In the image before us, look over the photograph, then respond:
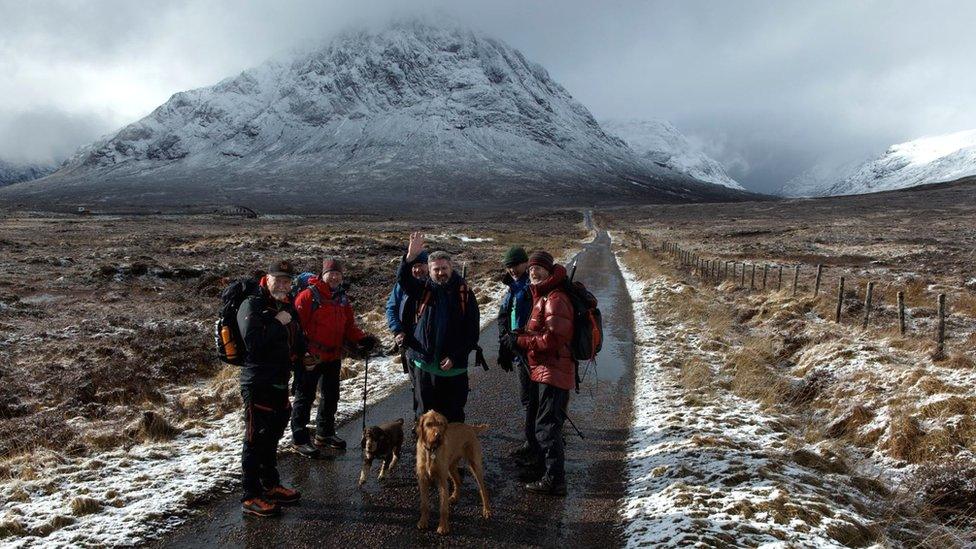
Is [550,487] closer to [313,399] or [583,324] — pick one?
[583,324]

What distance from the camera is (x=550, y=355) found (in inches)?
Answer: 215

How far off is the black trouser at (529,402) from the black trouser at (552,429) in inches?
8.8

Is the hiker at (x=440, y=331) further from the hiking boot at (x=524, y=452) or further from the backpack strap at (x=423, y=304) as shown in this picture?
the hiking boot at (x=524, y=452)

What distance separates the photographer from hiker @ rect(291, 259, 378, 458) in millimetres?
6469

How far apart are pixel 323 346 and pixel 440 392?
1.70 meters

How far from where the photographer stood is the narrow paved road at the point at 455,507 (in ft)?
15.6

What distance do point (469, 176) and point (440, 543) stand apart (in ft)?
596

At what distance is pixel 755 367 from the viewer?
31.6ft

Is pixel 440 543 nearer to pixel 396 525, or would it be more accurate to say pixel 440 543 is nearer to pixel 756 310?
pixel 396 525

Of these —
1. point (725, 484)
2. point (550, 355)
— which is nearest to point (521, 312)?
point (550, 355)

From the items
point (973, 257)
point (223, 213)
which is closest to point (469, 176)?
point (223, 213)

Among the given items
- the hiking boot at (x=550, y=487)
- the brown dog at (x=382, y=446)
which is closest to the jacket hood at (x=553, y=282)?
the hiking boot at (x=550, y=487)

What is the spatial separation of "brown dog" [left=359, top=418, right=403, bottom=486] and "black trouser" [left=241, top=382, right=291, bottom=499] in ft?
2.91

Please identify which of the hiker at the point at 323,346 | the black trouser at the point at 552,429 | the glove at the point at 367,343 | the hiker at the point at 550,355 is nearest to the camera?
the hiker at the point at 550,355
